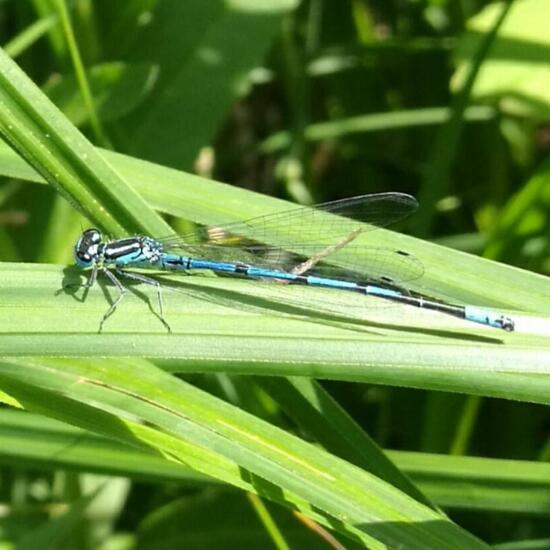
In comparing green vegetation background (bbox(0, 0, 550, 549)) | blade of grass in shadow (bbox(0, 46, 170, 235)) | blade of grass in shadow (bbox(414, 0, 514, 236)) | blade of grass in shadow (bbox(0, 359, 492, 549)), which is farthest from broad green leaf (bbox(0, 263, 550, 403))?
blade of grass in shadow (bbox(414, 0, 514, 236))

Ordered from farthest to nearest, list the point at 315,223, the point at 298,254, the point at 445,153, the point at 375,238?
the point at 445,153, the point at 298,254, the point at 315,223, the point at 375,238

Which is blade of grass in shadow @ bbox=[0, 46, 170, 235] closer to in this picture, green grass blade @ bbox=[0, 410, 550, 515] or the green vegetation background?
the green vegetation background

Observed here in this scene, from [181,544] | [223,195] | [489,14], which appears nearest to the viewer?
[223,195]

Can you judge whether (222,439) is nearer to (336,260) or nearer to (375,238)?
(375,238)

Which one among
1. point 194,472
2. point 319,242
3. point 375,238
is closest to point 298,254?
point 319,242

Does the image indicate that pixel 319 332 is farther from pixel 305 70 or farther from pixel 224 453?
pixel 305 70

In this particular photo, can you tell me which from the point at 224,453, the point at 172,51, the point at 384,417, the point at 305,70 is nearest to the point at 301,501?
the point at 224,453
